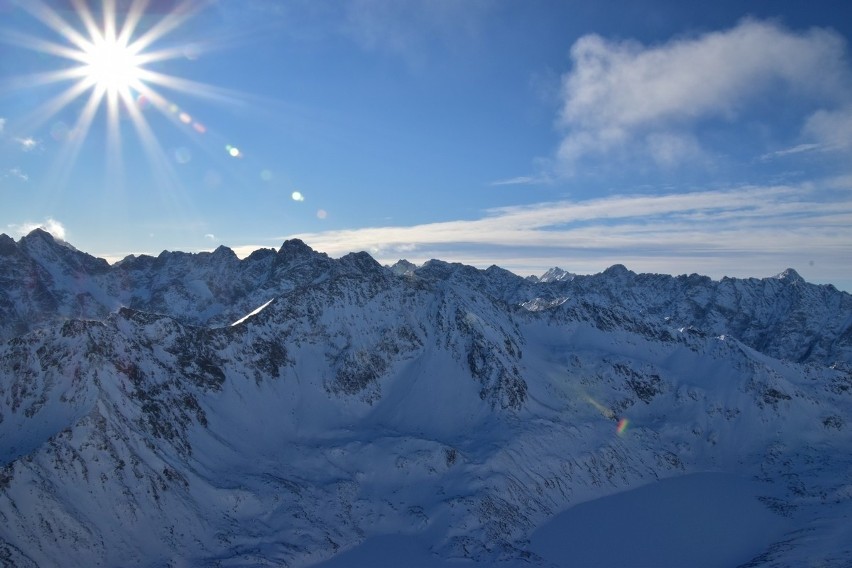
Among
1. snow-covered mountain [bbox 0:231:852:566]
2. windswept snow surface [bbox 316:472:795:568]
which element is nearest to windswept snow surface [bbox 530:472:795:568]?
windswept snow surface [bbox 316:472:795:568]

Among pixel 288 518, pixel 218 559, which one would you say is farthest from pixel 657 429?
pixel 218 559

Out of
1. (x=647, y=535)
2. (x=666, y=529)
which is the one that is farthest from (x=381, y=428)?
(x=666, y=529)

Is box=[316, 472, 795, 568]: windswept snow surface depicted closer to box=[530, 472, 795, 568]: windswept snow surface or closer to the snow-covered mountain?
box=[530, 472, 795, 568]: windswept snow surface

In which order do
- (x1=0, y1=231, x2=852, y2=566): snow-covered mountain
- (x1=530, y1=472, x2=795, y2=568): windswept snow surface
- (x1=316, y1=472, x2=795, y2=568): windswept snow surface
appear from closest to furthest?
1. (x1=0, y1=231, x2=852, y2=566): snow-covered mountain
2. (x1=316, y1=472, x2=795, y2=568): windswept snow surface
3. (x1=530, y1=472, x2=795, y2=568): windswept snow surface

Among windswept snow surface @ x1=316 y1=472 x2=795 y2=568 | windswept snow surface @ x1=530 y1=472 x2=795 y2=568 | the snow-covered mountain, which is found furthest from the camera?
windswept snow surface @ x1=530 y1=472 x2=795 y2=568

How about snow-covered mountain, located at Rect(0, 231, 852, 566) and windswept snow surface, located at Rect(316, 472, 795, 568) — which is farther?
windswept snow surface, located at Rect(316, 472, 795, 568)

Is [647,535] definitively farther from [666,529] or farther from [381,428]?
[381,428]

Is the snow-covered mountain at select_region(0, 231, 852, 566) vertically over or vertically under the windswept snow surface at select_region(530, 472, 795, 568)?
over

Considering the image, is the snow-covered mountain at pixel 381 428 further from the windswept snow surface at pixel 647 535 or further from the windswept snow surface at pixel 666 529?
the windswept snow surface at pixel 666 529

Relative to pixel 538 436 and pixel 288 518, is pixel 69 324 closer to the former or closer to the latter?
pixel 288 518
